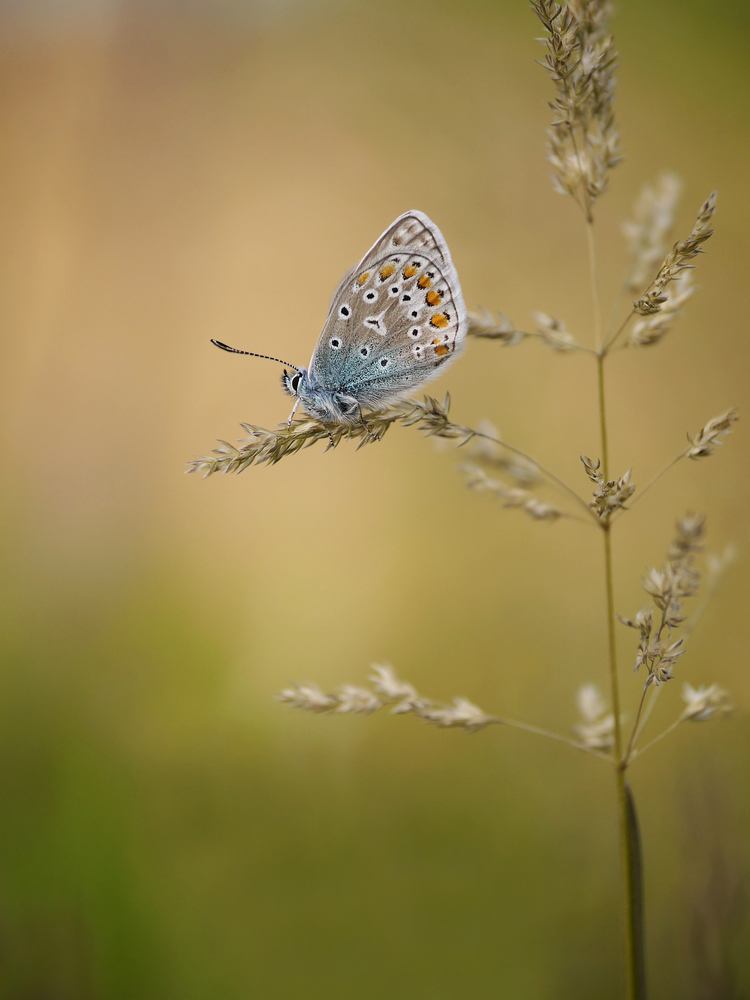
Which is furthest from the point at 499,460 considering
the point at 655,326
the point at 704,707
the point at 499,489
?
the point at 704,707

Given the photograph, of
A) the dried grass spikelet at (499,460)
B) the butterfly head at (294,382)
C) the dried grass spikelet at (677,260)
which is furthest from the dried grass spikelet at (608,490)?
the butterfly head at (294,382)

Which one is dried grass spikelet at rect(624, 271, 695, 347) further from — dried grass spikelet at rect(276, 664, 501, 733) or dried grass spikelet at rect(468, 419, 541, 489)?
dried grass spikelet at rect(276, 664, 501, 733)

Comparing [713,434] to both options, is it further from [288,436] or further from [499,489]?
[288,436]

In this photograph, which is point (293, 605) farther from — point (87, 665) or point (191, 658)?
point (87, 665)

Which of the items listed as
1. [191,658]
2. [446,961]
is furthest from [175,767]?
[446,961]

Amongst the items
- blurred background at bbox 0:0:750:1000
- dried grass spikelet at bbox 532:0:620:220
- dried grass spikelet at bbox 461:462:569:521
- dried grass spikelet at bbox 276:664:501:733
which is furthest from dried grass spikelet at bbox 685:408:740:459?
blurred background at bbox 0:0:750:1000
